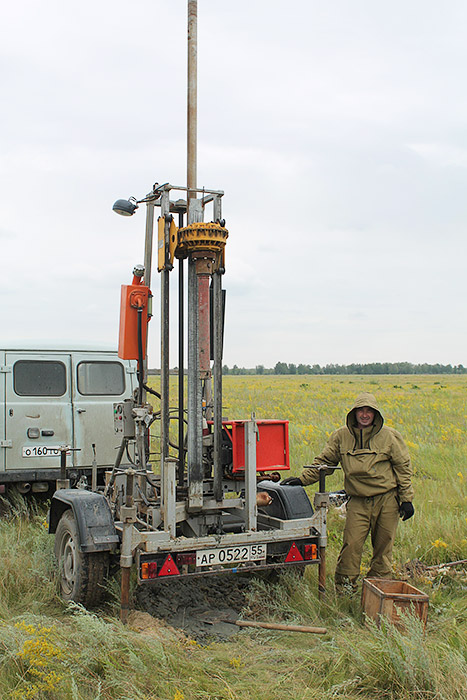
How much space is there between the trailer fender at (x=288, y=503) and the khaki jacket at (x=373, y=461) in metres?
0.16

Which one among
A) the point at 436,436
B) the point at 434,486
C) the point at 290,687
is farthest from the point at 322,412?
the point at 290,687

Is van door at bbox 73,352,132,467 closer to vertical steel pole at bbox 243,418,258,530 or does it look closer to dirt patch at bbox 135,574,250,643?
dirt patch at bbox 135,574,250,643

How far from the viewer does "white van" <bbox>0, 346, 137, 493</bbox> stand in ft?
30.9

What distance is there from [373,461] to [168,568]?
2.18m

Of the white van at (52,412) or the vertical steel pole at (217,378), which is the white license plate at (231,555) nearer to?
the vertical steel pole at (217,378)

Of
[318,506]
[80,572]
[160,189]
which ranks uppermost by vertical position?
[160,189]

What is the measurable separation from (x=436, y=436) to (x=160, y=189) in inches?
500

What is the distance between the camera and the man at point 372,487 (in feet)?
21.4

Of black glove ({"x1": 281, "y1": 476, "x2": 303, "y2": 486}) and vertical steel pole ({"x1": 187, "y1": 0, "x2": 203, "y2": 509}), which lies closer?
vertical steel pole ({"x1": 187, "y1": 0, "x2": 203, "y2": 509})

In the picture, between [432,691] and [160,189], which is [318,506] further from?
[160,189]

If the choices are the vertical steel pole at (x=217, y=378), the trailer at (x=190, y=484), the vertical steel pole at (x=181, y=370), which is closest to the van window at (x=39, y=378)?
the trailer at (x=190, y=484)

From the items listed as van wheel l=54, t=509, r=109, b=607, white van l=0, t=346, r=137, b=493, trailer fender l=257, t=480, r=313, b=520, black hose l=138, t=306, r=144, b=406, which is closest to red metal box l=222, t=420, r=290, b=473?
trailer fender l=257, t=480, r=313, b=520

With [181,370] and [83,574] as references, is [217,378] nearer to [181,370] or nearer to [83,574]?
[181,370]

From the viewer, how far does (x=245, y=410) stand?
2470cm
